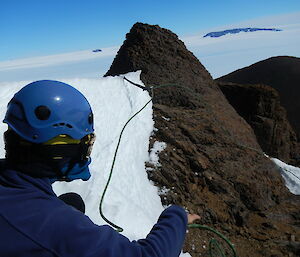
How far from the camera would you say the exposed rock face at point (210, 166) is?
551cm

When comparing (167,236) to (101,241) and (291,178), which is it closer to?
(101,241)

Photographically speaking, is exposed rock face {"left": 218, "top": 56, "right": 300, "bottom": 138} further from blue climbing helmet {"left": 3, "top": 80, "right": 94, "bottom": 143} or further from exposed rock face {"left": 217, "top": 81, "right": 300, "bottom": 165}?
blue climbing helmet {"left": 3, "top": 80, "right": 94, "bottom": 143}

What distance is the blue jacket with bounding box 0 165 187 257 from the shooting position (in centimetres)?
144

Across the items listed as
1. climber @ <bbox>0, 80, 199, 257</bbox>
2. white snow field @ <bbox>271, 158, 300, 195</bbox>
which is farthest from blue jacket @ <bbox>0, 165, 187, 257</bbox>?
white snow field @ <bbox>271, 158, 300, 195</bbox>

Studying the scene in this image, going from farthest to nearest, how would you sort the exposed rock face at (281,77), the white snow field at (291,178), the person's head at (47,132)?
1. the exposed rock face at (281,77)
2. the white snow field at (291,178)
3. the person's head at (47,132)


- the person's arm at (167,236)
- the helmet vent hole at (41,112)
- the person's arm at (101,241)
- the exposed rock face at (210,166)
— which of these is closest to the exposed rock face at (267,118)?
the exposed rock face at (210,166)

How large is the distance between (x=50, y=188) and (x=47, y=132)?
0.88 ft

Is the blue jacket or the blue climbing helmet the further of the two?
the blue climbing helmet

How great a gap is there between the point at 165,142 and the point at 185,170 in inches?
27.2

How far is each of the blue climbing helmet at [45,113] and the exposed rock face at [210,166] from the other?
3286mm

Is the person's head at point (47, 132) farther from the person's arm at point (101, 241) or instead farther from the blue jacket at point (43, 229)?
the person's arm at point (101, 241)

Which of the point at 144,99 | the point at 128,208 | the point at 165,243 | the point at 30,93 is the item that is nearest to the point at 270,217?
the point at 128,208

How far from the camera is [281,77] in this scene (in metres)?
32.7

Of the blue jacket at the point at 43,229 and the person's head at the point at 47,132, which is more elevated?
the person's head at the point at 47,132
